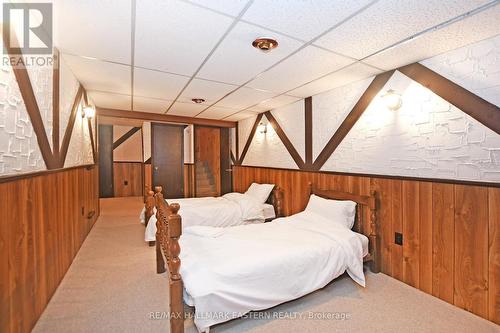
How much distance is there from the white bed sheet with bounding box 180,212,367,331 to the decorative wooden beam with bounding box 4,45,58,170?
1.44 m

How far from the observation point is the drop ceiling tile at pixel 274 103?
3.75m

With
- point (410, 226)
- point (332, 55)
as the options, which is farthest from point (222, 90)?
point (410, 226)

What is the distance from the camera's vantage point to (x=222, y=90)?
3348mm

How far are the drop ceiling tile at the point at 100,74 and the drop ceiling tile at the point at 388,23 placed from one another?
2.21m

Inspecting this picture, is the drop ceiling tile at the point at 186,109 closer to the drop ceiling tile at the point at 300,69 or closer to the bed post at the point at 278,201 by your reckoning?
the drop ceiling tile at the point at 300,69

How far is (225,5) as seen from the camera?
5.00 ft

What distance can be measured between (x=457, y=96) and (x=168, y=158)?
5.95 m

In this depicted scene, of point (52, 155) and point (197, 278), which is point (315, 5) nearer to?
point (197, 278)

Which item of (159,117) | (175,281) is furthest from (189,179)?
(175,281)

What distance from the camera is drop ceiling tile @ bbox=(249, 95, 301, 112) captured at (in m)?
3.75

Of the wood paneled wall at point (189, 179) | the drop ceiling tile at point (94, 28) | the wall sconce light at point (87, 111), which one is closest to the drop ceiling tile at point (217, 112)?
the wood paneled wall at point (189, 179)

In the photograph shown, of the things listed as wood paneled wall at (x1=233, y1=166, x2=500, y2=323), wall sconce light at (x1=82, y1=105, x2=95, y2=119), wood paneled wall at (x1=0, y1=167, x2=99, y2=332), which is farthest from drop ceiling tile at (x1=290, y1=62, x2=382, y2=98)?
wall sconce light at (x1=82, y1=105, x2=95, y2=119)

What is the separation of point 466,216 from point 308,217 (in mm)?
1493

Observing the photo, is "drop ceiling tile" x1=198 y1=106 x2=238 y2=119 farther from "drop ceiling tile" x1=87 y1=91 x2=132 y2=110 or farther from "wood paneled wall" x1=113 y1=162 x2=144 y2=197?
"wood paneled wall" x1=113 y1=162 x2=144 y2=197
